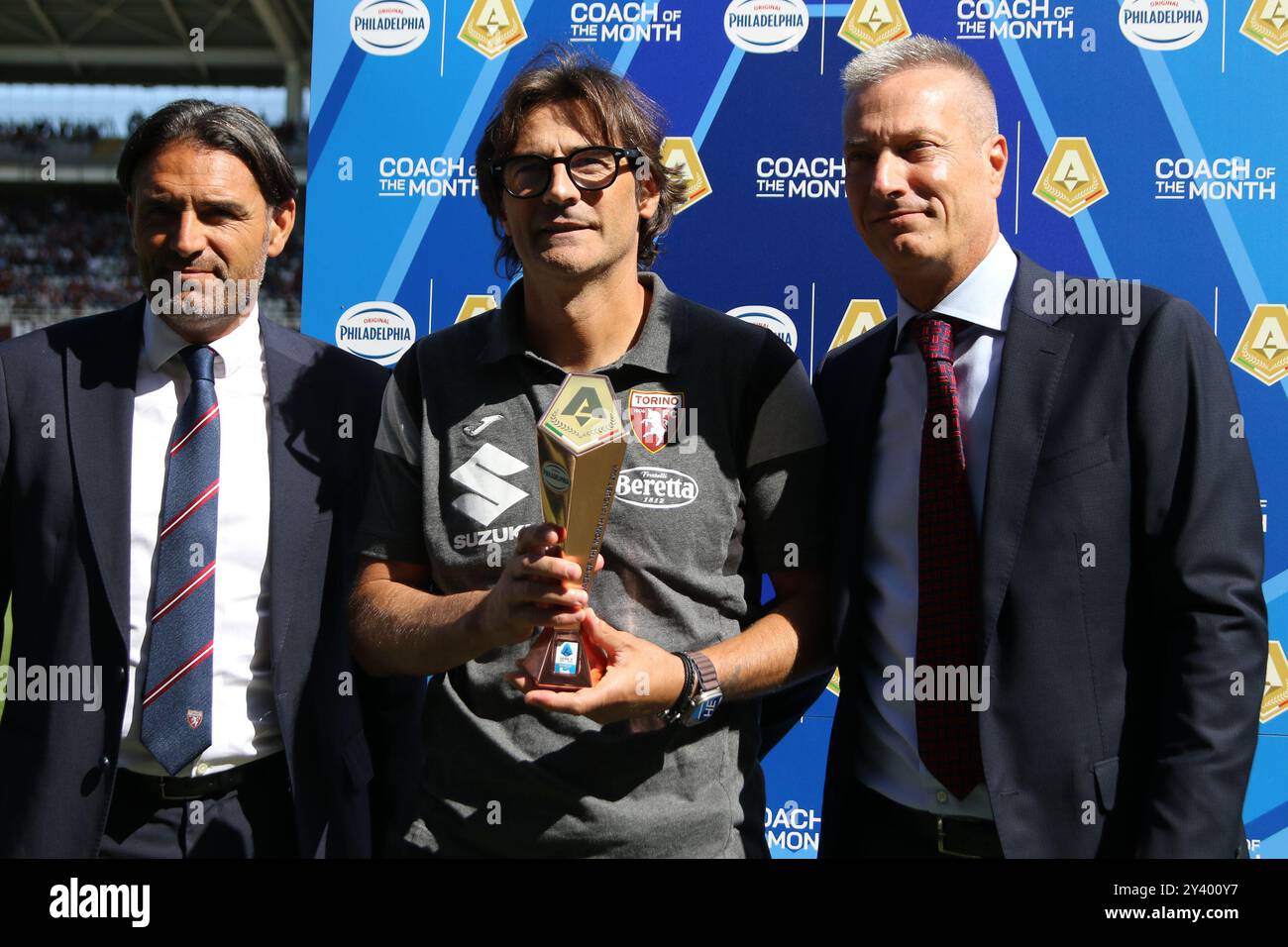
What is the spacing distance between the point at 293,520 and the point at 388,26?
2.22 meters

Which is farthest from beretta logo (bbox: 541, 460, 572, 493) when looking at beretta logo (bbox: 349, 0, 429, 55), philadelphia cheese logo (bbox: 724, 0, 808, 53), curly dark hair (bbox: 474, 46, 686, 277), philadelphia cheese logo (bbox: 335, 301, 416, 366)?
beretta logo (bbox: 349, 0, 429, 55)

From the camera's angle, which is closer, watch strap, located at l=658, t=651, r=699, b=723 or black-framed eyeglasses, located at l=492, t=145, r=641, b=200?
watch strap, located at l=658, t=651, r=699, b=723

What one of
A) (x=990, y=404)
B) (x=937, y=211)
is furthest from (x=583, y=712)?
(x=937, y=211)

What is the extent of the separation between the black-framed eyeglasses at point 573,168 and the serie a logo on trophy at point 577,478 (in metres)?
0.50

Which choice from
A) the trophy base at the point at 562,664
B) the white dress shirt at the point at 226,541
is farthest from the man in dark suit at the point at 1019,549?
the white dress shirt at the point at 226,541

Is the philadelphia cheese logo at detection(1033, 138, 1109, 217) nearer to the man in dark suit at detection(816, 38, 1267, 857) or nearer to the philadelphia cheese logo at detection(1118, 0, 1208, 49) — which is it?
the philadelphia cheese logo at detection(1118, 0, 1208, 49)

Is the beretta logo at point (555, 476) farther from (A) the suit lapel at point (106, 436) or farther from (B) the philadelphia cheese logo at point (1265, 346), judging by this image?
(B) the philadelphia cheese logo at point (1265, 346)

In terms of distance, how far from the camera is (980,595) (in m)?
1.91

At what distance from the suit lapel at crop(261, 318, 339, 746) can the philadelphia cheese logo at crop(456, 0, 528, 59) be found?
1.77 m

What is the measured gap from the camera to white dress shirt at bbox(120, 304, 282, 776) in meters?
2.10

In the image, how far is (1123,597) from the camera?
6.26 ft
